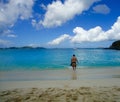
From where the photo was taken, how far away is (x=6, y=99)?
589 cm

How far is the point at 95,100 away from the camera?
5625 millimetres

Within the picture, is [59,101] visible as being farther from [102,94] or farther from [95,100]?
[102,94]

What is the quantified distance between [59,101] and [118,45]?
311 feet

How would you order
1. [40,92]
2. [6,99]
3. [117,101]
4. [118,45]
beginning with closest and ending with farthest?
[117,101]
[6,99]
[40,92]
[118,45]

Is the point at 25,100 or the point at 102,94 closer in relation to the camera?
the point at 25,100

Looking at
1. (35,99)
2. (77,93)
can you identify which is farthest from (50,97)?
(77,93)

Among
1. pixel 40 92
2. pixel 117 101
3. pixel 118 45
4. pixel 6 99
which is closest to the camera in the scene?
pixel 117 101

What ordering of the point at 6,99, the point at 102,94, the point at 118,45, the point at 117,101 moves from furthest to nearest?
the point at 118,45, the point at 102,94, the point at 6,99, the point at 117,101

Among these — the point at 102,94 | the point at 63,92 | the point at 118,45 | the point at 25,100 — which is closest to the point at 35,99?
the point at 25,100

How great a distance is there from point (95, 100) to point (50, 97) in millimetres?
1451

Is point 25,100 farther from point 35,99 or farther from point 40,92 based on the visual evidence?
point 40,92

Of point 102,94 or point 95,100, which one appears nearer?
point 95,100

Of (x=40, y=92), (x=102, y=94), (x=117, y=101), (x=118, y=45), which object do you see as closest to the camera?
(x=117, y=101)

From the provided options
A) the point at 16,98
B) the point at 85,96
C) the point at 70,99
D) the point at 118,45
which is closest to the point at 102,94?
the point at 85,96
